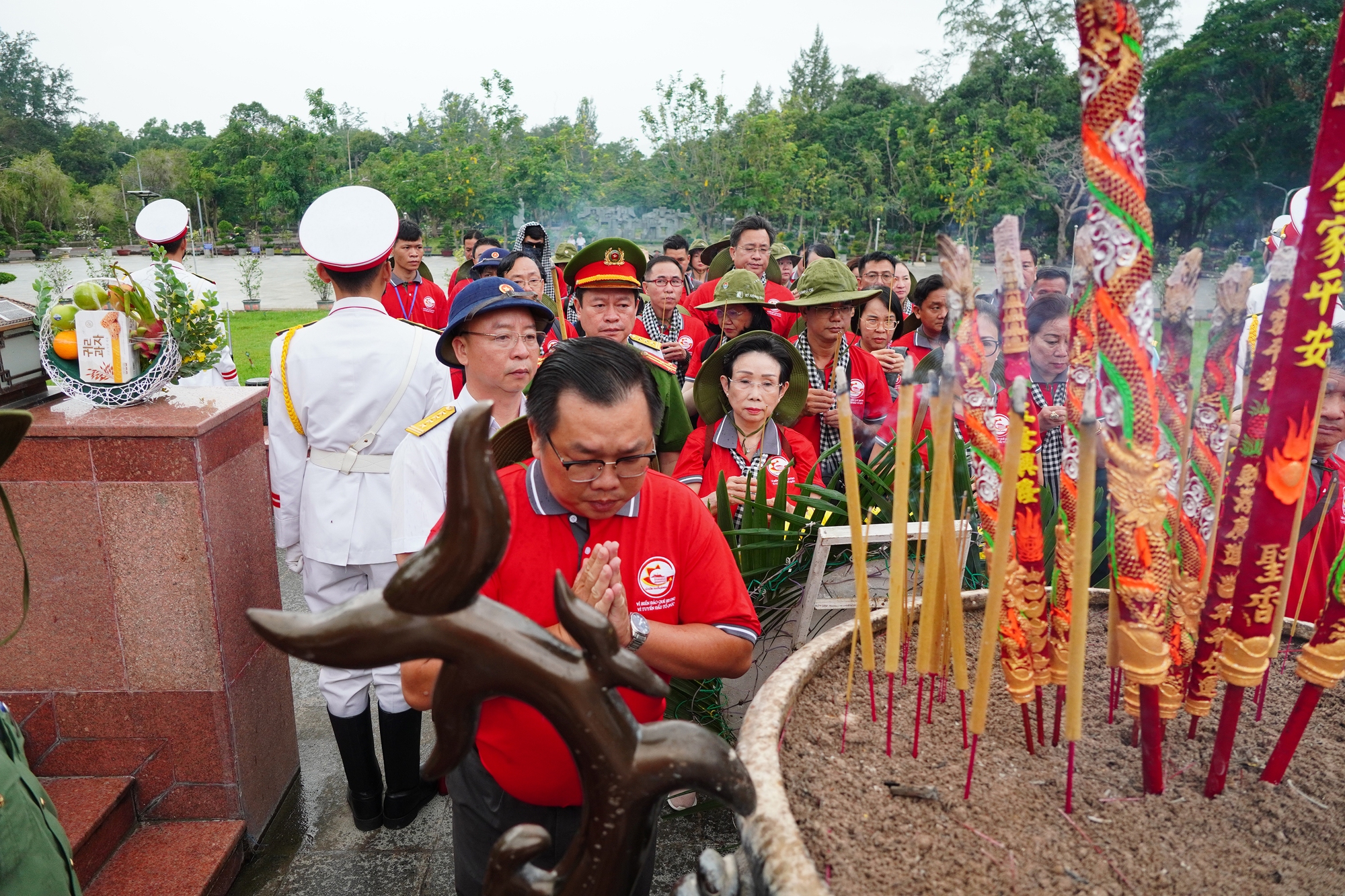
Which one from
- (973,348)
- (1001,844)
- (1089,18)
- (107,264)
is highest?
(1089,18)

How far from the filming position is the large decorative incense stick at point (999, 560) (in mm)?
1011

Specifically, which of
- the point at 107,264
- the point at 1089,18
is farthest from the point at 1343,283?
the point at 107,264

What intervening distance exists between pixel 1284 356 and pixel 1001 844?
0.76 m

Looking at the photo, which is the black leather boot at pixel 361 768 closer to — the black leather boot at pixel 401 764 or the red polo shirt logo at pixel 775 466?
the black leather boot at pixel 401 764

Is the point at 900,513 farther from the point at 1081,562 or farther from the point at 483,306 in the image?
the point at 483,306

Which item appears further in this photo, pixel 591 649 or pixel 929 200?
pixel 929 200

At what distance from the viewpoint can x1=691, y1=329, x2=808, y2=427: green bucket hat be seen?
127 inches

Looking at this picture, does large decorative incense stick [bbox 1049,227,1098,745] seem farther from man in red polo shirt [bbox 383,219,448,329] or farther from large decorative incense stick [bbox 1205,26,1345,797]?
man in red polo shirt [bbox 383,219,448,329]

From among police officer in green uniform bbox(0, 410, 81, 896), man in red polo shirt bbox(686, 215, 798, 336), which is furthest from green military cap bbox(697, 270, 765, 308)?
police officer in green uniform bbox(0, 410, 81, 896)

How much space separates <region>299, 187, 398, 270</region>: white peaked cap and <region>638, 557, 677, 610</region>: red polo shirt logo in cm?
172

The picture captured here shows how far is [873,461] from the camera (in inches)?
102

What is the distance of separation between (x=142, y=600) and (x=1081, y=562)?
2546 mm

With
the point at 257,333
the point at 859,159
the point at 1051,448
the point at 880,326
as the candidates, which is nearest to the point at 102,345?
A: the point at 1051,448

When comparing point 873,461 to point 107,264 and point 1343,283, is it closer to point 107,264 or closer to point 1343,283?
point 1343,283
